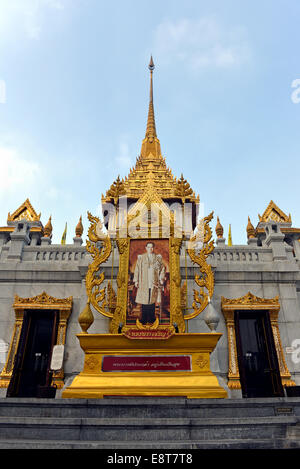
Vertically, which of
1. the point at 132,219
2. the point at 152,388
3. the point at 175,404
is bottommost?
the point at 175,404

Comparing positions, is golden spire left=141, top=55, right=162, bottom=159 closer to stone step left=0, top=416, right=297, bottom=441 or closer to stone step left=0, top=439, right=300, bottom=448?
stone step left=0, top=416, right=297, bottom=441

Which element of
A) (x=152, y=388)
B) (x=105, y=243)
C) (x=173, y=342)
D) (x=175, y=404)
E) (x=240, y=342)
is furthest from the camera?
(x=240, y=342)

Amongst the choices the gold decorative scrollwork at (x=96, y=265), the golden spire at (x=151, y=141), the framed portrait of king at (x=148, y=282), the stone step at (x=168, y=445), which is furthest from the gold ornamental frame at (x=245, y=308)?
the golden spire at (x=151, y=141)

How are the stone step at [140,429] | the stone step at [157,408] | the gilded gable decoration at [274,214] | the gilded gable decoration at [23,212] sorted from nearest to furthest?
1. the stone step at [140,429]
2. the stone step at [157,408]
3. the gilded gable decoration at [274,214]
4. the gilded gable decoration at [23,212]

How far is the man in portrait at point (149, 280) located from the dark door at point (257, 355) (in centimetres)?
487

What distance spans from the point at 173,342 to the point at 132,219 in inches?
191

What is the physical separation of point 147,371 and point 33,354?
21.8ft

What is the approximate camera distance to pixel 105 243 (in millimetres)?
12086

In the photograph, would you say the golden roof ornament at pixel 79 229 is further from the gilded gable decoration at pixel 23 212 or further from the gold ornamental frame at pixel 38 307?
the gilded gable decoration at pixel 23 212

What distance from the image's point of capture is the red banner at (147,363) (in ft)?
32.3

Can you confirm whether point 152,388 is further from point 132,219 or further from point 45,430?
point 132,219

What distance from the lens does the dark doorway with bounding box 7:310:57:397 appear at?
44.3 feet

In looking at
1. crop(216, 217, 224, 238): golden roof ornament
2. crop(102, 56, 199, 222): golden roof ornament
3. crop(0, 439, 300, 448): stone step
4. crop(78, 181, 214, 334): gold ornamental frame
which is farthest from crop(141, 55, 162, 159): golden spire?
crop(0, 439, 300, 448): stone step
